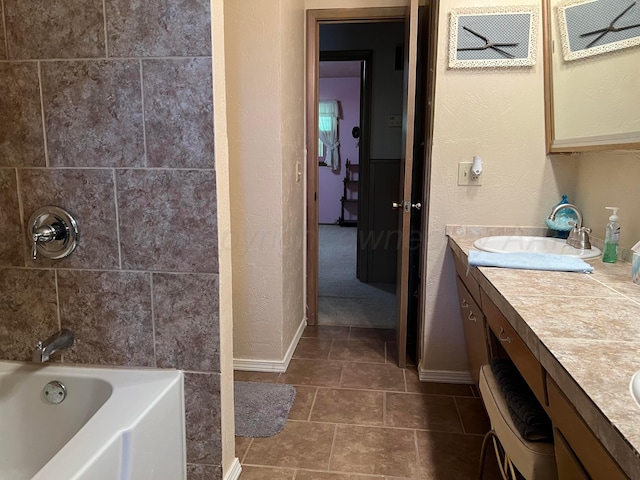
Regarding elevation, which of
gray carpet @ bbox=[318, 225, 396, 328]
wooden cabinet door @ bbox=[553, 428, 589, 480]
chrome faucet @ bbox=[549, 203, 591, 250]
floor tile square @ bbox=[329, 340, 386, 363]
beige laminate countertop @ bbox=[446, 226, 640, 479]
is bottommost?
floor tile square @ bbox=[329, 340, 386, 363]

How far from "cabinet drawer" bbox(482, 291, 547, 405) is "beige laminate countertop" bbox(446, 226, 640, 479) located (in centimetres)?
5

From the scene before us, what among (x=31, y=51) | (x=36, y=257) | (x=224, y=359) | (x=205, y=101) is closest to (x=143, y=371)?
(x=224, y=359)

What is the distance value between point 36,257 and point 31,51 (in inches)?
23.9

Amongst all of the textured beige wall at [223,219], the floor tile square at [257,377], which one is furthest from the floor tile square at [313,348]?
the textured beige wall at [223,219]

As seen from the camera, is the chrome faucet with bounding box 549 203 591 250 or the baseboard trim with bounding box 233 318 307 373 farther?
the baseboard trim with bounding box 233 318 307 373

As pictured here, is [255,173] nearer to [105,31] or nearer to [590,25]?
[105,31]

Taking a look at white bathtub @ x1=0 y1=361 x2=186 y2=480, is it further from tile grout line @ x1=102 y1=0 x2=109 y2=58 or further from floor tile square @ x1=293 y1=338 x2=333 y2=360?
floor tile square @ x1=293 y1=338 x2=333 y2=360

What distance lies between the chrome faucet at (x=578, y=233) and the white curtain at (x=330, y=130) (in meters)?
5.93

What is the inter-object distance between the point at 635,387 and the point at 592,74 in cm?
154

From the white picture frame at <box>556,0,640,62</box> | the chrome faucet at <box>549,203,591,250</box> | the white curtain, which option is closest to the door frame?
the white picture frame at <box>556,0,640,62</box>

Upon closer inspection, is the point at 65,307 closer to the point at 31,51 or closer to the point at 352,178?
the point at 31,51

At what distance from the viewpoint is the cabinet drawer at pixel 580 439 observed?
715 millimetres

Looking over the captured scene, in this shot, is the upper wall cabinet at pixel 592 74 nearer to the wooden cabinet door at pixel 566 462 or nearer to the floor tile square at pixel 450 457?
the wooden cabinet door at pixel 566 462

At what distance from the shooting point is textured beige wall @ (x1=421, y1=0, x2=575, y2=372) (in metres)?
2.18
